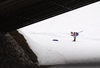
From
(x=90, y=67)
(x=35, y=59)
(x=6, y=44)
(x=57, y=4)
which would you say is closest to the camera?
(x=57, y=4)

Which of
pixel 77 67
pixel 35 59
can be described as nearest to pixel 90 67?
pixel 77 67

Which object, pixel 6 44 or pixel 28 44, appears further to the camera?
pixel 28 44

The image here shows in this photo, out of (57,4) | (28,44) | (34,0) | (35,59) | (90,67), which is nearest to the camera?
(34,0)

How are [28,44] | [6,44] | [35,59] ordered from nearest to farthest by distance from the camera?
[6,44]
[35,59]
[28,44]

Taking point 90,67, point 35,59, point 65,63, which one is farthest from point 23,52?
point 90,67

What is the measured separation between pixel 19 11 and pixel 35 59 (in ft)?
19.8

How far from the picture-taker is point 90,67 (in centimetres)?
1203

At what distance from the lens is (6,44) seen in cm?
1327

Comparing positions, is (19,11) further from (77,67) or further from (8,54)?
(77,67)

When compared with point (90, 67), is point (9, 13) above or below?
above

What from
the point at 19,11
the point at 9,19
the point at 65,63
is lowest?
the point at 65,63

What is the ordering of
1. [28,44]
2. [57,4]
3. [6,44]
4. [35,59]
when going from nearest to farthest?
[57,4]
[6,44]
[35,59]
[28,44]

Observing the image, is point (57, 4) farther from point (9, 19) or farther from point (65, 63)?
point (65, 63)

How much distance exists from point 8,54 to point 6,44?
1125 mm
